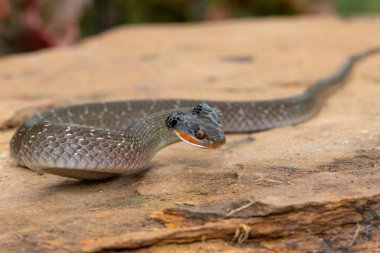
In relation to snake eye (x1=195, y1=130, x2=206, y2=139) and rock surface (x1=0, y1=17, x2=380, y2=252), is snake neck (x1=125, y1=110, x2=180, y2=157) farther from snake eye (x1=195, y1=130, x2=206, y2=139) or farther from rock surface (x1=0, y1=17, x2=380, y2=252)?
snake eye (x1=195, y1=130, x2=206, y2=139)

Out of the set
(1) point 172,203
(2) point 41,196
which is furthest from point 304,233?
(2) point 41,196

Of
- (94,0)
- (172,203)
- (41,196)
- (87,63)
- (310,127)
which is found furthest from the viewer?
(94,0)

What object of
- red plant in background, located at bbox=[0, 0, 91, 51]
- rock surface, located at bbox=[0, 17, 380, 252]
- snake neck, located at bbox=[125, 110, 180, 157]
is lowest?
rock surface, located at bbox=[0, 17, 380, 252]

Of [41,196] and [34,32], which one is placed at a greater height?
[34,32]

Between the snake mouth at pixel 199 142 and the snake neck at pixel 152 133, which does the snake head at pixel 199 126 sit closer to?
the snake mouth at pixel 199 142

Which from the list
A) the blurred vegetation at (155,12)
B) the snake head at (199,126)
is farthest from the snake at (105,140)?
the blurred vegetation at (155,12)

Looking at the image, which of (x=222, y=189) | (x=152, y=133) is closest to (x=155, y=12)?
(x=152, y=133)

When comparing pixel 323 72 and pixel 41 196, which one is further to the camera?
pixel 323 72

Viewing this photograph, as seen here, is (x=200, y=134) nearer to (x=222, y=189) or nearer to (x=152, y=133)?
(x=222, y=189)

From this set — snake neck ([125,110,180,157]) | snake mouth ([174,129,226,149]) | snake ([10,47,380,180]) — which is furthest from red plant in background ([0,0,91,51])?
snake mouth ([174,129,226,149])

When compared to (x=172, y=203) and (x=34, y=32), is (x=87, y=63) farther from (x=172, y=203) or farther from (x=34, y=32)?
(x=172, y=203)
